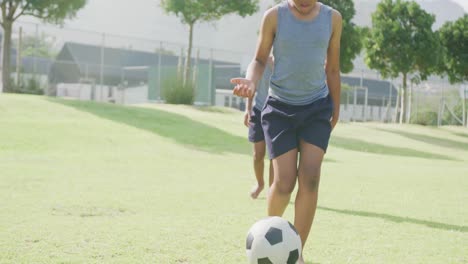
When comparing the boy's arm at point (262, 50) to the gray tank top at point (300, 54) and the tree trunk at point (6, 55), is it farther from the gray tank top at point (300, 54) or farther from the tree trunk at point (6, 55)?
the tree trunk at point (6, 55)

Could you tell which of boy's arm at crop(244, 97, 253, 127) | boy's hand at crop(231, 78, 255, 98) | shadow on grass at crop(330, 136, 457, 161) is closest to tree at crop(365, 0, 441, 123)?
shadow on grass at crop(330, 136, 457, 161)

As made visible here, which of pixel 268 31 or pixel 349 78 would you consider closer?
pixel 268 31

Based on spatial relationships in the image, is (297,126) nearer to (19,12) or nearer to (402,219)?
(402,219)

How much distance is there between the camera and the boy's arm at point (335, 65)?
452cm

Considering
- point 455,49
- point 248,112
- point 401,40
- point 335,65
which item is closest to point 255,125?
point 248,112

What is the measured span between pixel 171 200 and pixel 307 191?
3.57 m

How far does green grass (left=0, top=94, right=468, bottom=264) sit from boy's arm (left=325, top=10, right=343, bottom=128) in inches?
44.1

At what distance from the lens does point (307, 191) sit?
4.32 meters

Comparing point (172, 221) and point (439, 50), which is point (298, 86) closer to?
point (172, 221)

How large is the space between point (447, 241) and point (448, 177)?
23.5 feet

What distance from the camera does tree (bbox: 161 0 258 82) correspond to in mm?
27797

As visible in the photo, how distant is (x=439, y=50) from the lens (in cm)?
3133

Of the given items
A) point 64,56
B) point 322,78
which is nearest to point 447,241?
point 322,78

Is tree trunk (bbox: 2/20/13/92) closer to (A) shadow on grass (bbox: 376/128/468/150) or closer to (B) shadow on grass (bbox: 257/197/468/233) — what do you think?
(A) shadow on grass (bbox: 376/128/468/150)
